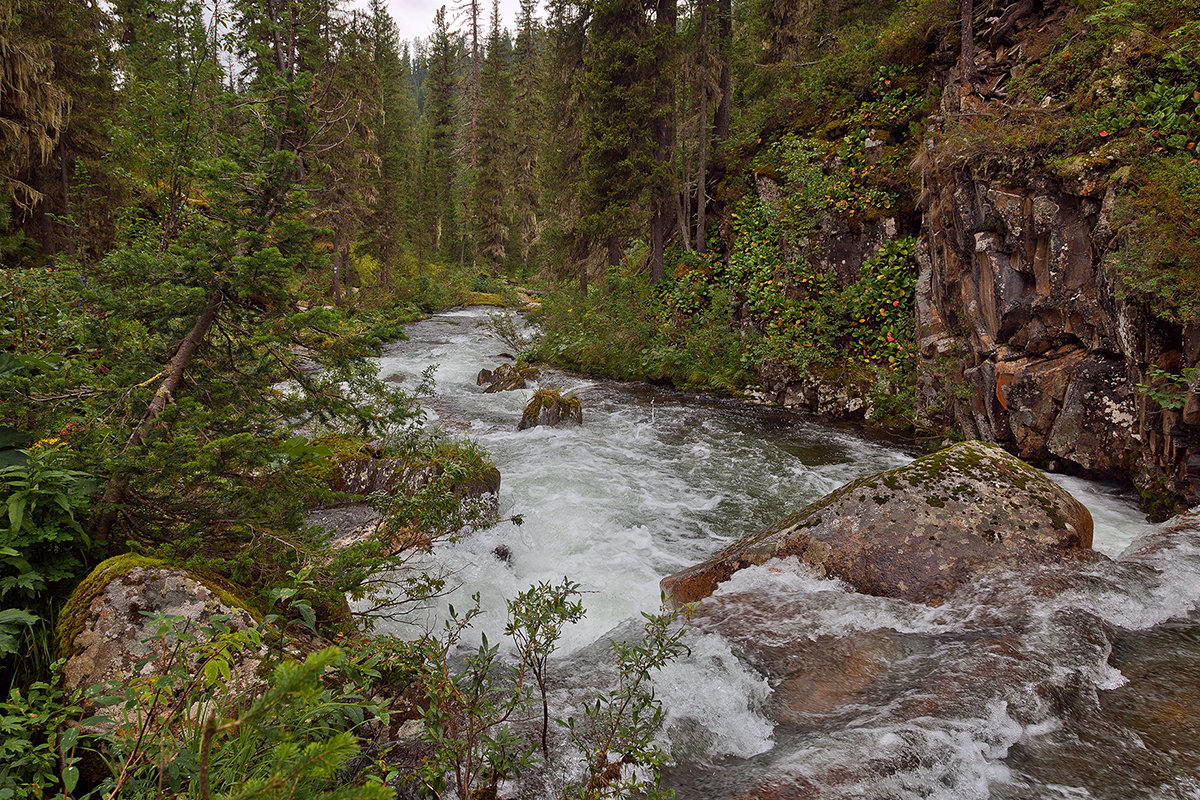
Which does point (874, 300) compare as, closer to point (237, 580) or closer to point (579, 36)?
point (237, 580)

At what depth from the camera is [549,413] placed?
11.1 meters

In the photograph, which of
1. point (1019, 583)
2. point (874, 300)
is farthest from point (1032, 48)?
point (1019, 583)

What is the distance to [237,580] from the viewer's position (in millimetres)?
3240

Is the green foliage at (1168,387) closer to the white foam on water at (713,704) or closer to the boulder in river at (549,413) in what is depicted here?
the white foam on water at (713,704)

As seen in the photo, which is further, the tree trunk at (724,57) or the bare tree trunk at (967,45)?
the tree trunk at (724,57)

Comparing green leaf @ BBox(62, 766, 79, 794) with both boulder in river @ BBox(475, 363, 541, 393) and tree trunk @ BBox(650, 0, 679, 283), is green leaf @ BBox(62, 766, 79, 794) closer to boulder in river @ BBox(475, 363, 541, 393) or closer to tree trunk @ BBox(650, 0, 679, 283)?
boulder in river @ BBox(475, 363, 541, 393)

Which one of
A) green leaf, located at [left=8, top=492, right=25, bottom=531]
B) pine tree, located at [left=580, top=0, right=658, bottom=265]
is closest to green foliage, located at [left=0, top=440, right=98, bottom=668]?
green leaf, located at [left=8, top=492, right=25, bottom=531]

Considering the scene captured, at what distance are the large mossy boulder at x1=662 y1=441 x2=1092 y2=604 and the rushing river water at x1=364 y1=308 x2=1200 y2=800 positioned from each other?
7.0 inches

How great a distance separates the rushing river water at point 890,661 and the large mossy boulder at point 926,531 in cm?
18

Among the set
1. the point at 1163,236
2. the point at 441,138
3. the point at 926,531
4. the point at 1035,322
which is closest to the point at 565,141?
the point at 1035,322

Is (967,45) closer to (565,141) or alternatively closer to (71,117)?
(565,141)

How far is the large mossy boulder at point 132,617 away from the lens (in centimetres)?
227

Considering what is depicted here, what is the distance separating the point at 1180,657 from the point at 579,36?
2066cm

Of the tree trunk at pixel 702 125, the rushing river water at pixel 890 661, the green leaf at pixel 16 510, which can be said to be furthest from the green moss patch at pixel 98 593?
the tree trunk at pixel 702 125
